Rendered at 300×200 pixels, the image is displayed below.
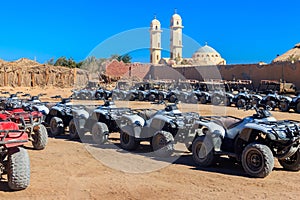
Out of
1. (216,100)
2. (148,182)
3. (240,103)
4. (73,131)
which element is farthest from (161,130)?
(216,100)

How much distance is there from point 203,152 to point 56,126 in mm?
5405

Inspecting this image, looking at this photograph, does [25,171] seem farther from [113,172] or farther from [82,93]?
[82,93]

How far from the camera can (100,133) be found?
34.0ft

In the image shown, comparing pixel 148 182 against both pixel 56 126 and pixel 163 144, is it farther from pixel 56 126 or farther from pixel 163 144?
pixel 56 126

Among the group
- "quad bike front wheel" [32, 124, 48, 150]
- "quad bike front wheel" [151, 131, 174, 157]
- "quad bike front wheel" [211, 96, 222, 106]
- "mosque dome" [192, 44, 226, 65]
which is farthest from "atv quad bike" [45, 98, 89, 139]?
"mosque dome" [192, 44, 226, 65]

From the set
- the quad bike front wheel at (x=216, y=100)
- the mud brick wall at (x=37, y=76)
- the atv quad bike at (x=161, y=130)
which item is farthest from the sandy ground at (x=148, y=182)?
the mud brick wall at (x=37, y=76)

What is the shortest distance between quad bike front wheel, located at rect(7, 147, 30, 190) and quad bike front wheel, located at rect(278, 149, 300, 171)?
15.7 feet

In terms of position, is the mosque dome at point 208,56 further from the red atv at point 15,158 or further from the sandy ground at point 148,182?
the red atv at point 15,158

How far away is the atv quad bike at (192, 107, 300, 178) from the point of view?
7.06 meters

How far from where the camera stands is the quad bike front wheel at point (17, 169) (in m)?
6.02

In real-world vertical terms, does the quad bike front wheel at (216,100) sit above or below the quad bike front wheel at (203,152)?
above

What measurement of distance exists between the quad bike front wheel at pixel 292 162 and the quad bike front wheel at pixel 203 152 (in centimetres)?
134

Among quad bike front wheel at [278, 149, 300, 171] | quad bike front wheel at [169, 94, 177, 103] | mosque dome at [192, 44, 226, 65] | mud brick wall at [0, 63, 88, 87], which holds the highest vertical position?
mosque dome at [192, 44, 226, 65]

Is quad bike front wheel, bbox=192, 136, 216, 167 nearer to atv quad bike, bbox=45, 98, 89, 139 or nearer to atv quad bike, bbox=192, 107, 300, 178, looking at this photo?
atv quad bike, bbox=192, 107, 300, 178
